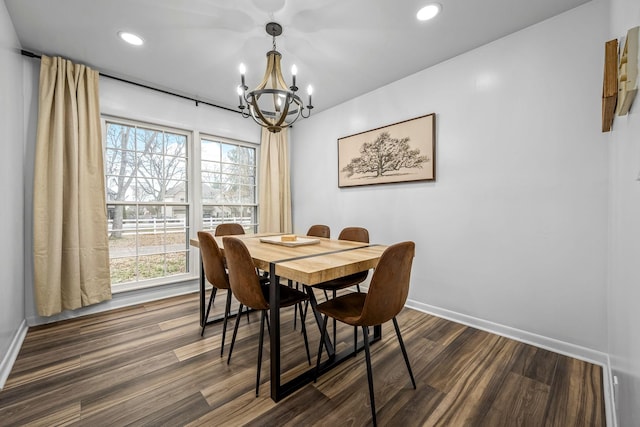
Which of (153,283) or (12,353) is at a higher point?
(153,283)

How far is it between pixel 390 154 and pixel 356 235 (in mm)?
1091

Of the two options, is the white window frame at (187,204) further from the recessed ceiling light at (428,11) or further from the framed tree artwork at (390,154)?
the recessed ceiling light at (428,11)

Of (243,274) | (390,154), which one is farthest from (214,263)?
(390,154)

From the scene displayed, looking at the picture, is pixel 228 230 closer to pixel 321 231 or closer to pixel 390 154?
pixel 321 231

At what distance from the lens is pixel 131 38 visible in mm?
2238

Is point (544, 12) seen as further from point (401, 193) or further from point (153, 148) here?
point (153, 148)

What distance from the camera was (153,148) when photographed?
323 centimetres

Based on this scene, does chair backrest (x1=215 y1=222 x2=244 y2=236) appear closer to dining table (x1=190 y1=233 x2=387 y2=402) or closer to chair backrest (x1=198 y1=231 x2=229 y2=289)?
chair backrest (x1=198 y1=231 x2=229 y2=289)

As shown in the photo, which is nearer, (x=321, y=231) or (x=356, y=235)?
(x=356, y=235)

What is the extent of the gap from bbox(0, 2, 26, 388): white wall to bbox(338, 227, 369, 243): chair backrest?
2.58 m

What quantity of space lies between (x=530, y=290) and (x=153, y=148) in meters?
4.20

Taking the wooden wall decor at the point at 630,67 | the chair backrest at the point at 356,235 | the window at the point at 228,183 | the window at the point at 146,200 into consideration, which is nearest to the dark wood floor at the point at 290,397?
the chair backrest at the point at 356,235

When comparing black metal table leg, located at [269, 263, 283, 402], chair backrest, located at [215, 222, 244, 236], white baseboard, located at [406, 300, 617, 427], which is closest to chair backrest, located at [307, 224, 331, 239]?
chair backrest, located at [215, 222, 244, 236]

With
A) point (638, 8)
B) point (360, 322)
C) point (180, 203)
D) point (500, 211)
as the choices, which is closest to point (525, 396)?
point (360, 322)
